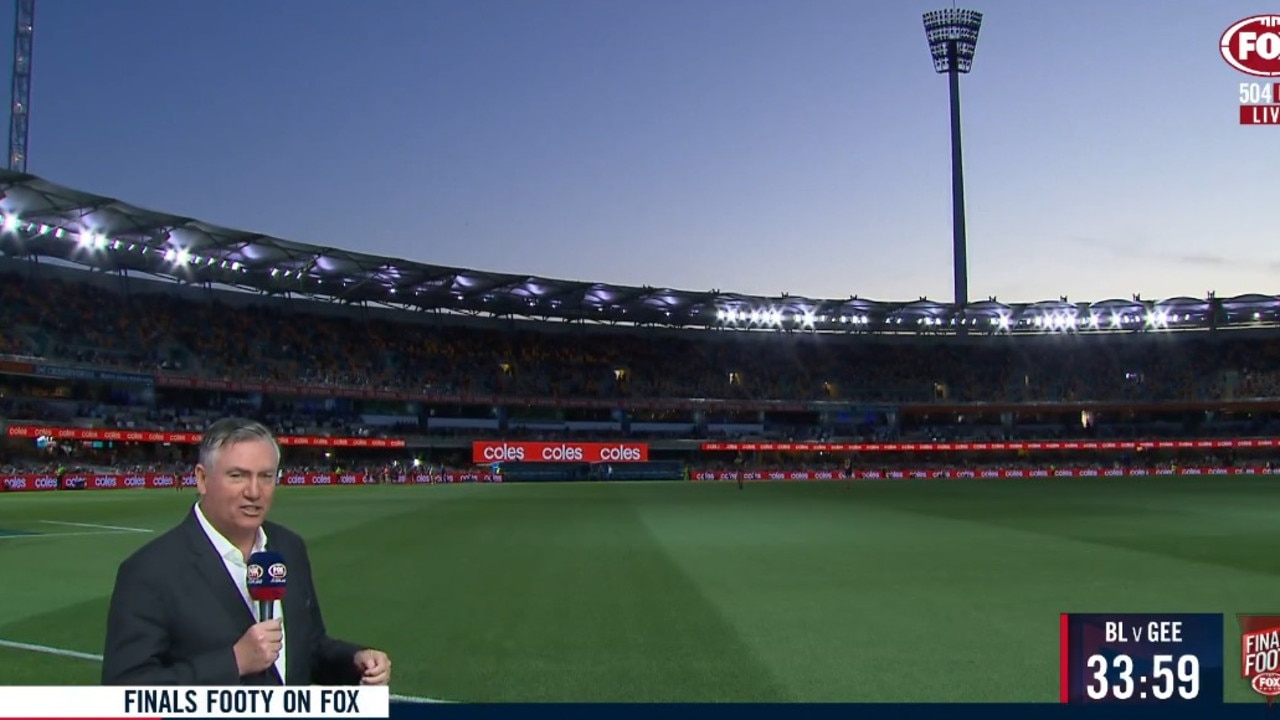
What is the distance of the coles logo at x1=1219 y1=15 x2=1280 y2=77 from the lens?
17281mm

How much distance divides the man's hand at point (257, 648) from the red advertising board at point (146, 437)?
5274 centimetres

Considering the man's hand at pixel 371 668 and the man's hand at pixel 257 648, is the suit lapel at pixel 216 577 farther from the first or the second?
the man's hand at pixel 371 668

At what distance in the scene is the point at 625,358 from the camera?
90000 millimetres

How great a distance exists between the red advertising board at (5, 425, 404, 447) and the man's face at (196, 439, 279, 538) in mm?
52458

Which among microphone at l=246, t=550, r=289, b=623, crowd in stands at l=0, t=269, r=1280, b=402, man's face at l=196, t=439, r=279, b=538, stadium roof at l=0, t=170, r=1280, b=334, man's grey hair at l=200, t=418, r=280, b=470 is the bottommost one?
microphone at l=246, t=550, r=289, b=623

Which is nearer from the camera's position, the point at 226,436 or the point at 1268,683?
the point at 226,436

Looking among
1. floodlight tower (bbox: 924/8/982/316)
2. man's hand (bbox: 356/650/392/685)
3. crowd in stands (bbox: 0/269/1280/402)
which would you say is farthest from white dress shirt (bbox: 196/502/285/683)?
floodlight tower (bbox: 924/8/982/316)

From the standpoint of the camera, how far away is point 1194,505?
1435 inches

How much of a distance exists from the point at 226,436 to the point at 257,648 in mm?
908

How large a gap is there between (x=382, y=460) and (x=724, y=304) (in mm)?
32540
